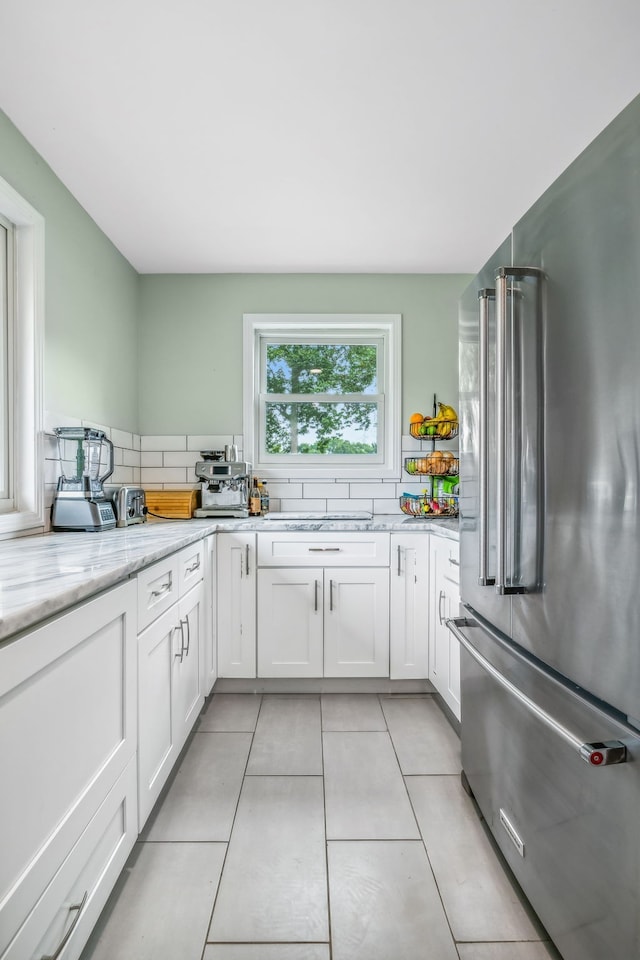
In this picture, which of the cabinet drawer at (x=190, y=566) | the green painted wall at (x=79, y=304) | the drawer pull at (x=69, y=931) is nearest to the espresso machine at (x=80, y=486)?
the green painted wall at (x=79, y=304)

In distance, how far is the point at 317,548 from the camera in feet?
8.31

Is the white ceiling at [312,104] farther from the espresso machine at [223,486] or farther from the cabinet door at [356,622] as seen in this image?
the cabinet door at [356,622]

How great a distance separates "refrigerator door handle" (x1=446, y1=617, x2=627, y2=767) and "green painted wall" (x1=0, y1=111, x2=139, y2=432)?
1920mm

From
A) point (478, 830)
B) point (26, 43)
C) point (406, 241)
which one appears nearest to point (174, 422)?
point (406, 241)

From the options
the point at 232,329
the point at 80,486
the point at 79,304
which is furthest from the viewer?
the point at 232,329

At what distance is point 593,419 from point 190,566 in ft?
5.13

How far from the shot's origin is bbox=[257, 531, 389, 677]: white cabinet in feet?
8.25

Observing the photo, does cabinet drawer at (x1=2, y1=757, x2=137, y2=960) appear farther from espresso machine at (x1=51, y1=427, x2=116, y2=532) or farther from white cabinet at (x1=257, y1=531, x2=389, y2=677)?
white cabinet at (x1=257, y1=531, x2=389, y2=677)

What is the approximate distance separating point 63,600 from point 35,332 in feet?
4.90

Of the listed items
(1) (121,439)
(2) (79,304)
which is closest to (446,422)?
(1) (121,439)

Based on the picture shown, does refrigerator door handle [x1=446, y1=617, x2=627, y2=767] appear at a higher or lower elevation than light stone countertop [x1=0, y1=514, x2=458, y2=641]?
lower

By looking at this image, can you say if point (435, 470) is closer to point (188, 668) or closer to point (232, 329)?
point (232, 329)

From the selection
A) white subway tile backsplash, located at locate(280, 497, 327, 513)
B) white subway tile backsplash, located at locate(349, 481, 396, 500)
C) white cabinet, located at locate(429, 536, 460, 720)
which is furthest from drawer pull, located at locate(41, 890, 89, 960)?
white subway tile backsplash, located at locate(349, 481, 396, 500)

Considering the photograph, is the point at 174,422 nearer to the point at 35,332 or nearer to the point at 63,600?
the point at 35,332
